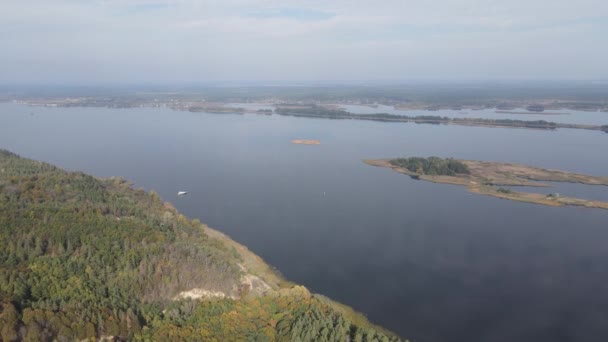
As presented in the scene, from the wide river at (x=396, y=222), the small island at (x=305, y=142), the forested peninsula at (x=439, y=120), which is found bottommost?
the wide river at (x=396, y=222)

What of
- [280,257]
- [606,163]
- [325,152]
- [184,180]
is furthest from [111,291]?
[606,163]

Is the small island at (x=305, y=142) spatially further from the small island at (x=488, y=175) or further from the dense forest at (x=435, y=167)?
the dense forest at (x=435, y=167)

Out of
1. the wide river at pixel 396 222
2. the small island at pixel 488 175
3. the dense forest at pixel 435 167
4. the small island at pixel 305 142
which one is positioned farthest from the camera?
the small island at pixel 305 142

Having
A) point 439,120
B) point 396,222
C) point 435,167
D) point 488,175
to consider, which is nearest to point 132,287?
point 396,222

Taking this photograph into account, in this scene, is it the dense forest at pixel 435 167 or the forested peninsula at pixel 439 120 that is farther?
the forested peninsula at pixel 439 120

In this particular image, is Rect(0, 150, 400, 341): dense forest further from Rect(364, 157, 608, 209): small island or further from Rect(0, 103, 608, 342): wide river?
Rect(364, 157, 608, 209): small island

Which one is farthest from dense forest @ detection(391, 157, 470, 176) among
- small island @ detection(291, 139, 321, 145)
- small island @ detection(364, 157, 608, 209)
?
small island @ detection(291, 139, 321, 145)

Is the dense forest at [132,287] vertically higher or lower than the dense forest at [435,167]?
lower

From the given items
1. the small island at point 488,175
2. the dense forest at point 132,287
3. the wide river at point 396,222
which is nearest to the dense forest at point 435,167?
the small island at point 488,175
